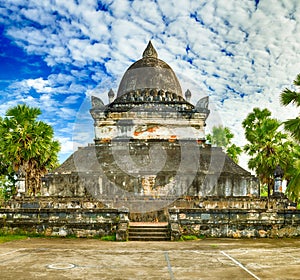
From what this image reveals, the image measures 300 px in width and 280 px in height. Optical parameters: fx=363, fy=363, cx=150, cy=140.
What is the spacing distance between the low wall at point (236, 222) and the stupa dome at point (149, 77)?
16062 mm

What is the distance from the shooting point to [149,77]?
29.6 metres

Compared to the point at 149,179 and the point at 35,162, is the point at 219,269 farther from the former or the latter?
the point at 35,162

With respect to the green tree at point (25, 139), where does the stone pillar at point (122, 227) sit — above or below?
below

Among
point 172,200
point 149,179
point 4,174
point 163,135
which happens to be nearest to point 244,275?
point 172,200

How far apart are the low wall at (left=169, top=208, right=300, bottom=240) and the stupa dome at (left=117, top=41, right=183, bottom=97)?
1606 cm

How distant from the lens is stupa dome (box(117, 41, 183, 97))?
96.1 ft

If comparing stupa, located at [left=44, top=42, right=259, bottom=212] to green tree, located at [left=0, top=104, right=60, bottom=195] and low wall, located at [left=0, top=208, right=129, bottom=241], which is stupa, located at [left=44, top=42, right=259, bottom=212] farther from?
low wall, located at [left=0, top=208, right=129, bottom=241]

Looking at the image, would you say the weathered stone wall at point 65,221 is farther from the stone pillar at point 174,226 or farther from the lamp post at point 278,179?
the lamp post at point 278,179

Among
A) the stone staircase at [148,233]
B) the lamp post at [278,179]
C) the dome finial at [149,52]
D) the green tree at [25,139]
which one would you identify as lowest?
the stone staircase at [148,233]

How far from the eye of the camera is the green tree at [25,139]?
75.4ft

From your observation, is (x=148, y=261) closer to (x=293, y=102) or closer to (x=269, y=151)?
(x=293, y=102)

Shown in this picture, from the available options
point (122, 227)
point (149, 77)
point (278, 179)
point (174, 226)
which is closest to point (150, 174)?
point (174, 226)

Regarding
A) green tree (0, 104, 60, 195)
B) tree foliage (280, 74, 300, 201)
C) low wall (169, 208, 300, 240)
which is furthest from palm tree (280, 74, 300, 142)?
green tree (0, 104, 60, 195)

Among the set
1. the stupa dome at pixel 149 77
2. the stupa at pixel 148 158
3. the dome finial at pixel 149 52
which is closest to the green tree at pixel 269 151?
the stupa at pixel 148 158
